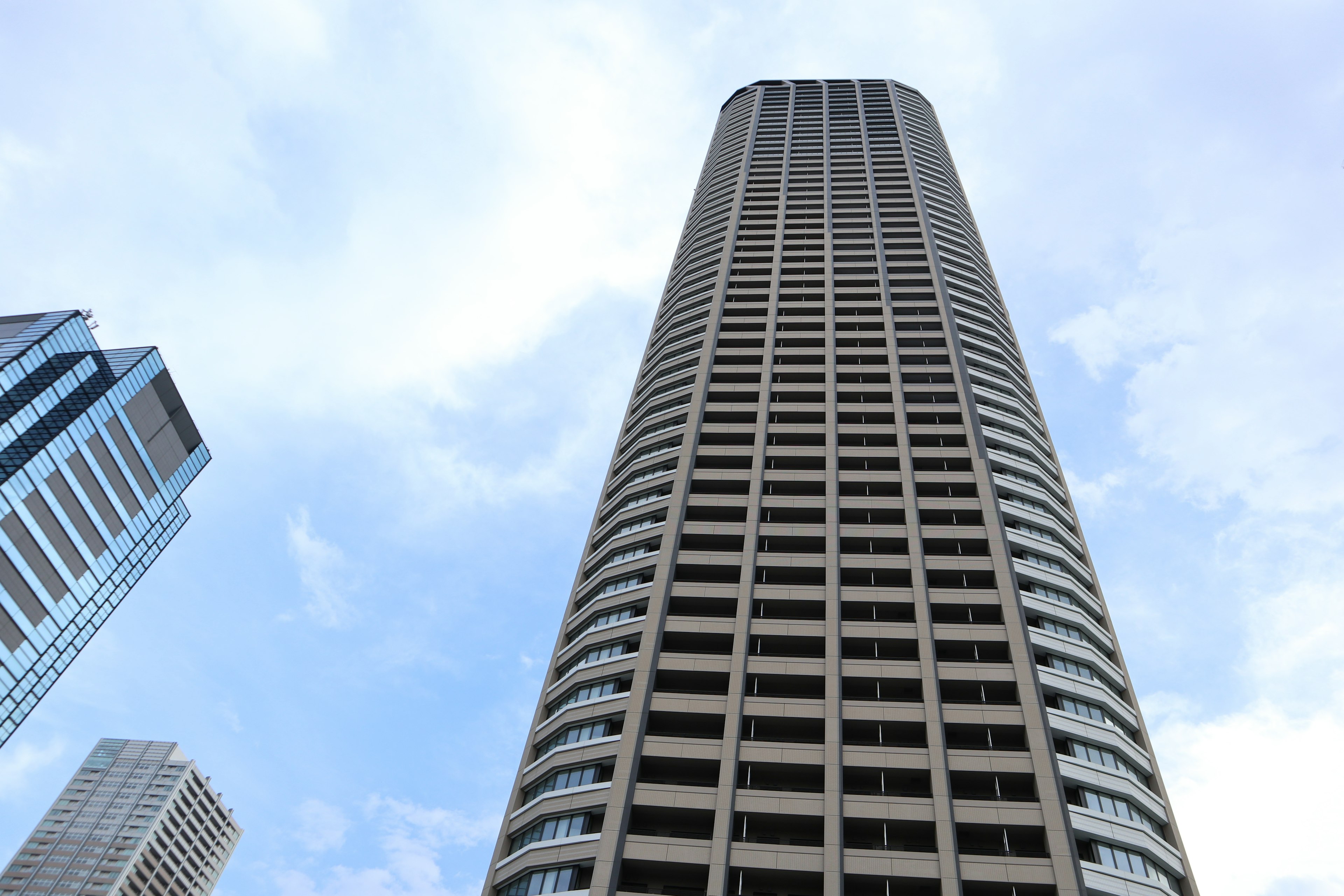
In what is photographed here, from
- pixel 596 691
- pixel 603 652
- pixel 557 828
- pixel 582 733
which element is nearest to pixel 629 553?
pixel 603 652

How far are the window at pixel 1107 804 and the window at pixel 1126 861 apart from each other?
1.58 meters

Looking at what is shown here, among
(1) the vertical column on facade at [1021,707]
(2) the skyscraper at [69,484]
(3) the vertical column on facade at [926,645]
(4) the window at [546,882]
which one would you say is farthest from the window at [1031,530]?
(2) the skyscraper at [69,484]

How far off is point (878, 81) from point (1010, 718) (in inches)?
4588

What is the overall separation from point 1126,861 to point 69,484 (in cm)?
8455

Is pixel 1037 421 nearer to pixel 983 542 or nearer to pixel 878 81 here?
pixel 983 542

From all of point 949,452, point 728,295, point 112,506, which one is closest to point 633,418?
point 728,295

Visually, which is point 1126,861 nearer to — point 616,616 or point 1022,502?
point 1022,502

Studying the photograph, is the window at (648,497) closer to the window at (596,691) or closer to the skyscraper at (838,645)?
the skyscraper at (838,645)

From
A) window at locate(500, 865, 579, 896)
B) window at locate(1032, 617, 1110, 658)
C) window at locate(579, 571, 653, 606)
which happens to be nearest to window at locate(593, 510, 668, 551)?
window at locate(579, 571, 653, 606)

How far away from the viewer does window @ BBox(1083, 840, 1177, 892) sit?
40.2 metres

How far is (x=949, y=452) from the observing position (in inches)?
2473

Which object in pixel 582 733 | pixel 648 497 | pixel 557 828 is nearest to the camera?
pixel 557 828

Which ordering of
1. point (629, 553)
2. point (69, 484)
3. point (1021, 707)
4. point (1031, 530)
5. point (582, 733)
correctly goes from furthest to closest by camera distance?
point (69, 484)
point (629, 553)
point (1031, 530)
point (582, 733)
point (1021, 707)

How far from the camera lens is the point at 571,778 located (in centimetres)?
4547
